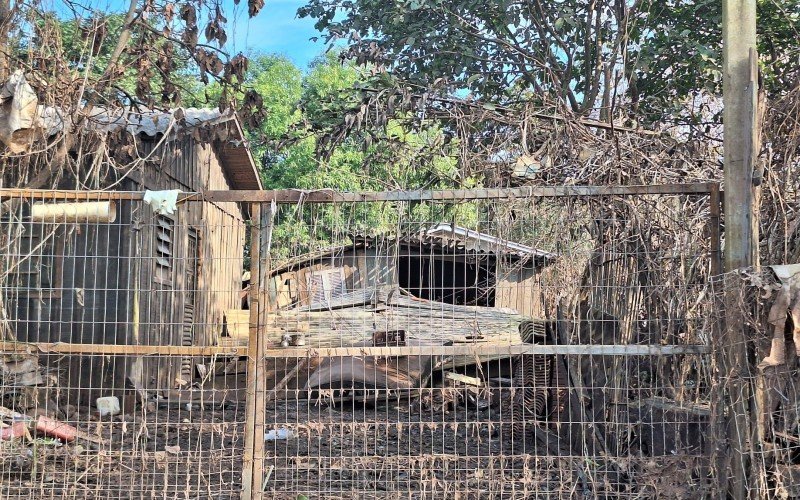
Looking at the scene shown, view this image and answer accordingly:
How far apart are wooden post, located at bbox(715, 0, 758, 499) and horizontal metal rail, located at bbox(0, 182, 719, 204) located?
0.70ft

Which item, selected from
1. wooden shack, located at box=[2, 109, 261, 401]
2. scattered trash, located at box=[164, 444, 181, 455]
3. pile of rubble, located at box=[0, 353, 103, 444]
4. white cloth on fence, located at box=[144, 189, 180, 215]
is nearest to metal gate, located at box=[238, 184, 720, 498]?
white cloth on fence, located at box=[144, 189, 180, 215]

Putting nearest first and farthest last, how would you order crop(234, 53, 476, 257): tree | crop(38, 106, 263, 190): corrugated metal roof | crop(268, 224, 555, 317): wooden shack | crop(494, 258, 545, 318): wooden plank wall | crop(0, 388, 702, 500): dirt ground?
crop(0, 388, 702, 500): dirt ground, crop(268, 224, 555, 317): wooden shack, crop(494, 258, 545, 318): wooden plank wall, crop(38, 106, 263, 190): corrugated metal roof, crop(234, 53, 476, 257): tree

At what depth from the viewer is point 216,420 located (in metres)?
9.53

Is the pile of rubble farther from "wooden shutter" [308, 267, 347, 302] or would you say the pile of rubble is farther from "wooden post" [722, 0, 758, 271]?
"wooden post" [722, 0, 758, 271]

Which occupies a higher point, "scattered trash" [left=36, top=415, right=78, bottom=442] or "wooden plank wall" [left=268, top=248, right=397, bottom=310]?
"wooden plank wall" [left=268, top=248, right=397, bottom=310]

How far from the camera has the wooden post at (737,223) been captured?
4.36m

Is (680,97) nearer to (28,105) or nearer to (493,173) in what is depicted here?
(493,173)

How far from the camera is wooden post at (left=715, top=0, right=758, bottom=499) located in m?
4.36

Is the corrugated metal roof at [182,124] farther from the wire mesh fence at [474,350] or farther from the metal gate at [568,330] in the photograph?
the metal gate at [568,330]

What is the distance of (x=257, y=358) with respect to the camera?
4688 millimetres

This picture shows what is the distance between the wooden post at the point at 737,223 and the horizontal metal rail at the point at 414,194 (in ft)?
0.70

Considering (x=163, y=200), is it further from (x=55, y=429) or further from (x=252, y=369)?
(x=55, y=429)

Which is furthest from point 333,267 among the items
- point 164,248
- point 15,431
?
point 164,248

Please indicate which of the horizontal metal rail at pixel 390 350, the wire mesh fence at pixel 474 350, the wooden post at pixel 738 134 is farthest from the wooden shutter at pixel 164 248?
the wooden post at pixel 738 134
